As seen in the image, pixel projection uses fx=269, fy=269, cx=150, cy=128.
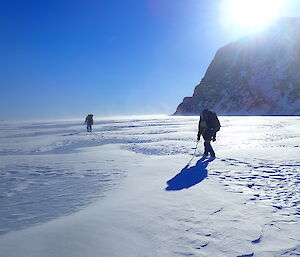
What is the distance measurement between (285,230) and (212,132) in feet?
22.6

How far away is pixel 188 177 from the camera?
6.84 metres

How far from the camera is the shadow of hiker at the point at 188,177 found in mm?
5918

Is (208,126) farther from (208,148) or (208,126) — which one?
(208,148)

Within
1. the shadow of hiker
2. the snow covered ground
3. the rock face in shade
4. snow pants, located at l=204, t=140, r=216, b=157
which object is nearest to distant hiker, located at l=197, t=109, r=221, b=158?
snow pants, located at l=204, t=140, r=216, b=157

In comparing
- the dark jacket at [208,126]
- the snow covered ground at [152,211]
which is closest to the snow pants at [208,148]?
the dark jacket at [208,126]

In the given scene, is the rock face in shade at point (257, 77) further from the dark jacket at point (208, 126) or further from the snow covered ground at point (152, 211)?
the snow covered ground at point (152, 211)

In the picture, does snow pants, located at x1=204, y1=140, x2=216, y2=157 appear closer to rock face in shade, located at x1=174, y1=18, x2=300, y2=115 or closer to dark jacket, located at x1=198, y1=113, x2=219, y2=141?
dark jacket, located at x1=198, y1=113, x2=219, y2=141

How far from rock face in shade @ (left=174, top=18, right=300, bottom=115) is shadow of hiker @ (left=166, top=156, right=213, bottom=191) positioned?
113352 millimetres

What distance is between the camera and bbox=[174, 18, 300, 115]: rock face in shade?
4577 inches

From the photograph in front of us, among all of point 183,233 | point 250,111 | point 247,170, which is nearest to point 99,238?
point 183,233

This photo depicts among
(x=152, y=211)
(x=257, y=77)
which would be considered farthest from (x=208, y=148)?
(x=257, y=77)

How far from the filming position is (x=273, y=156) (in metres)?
9.43

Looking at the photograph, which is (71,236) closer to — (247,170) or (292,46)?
(247,170)

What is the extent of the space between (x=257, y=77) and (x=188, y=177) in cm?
13157
